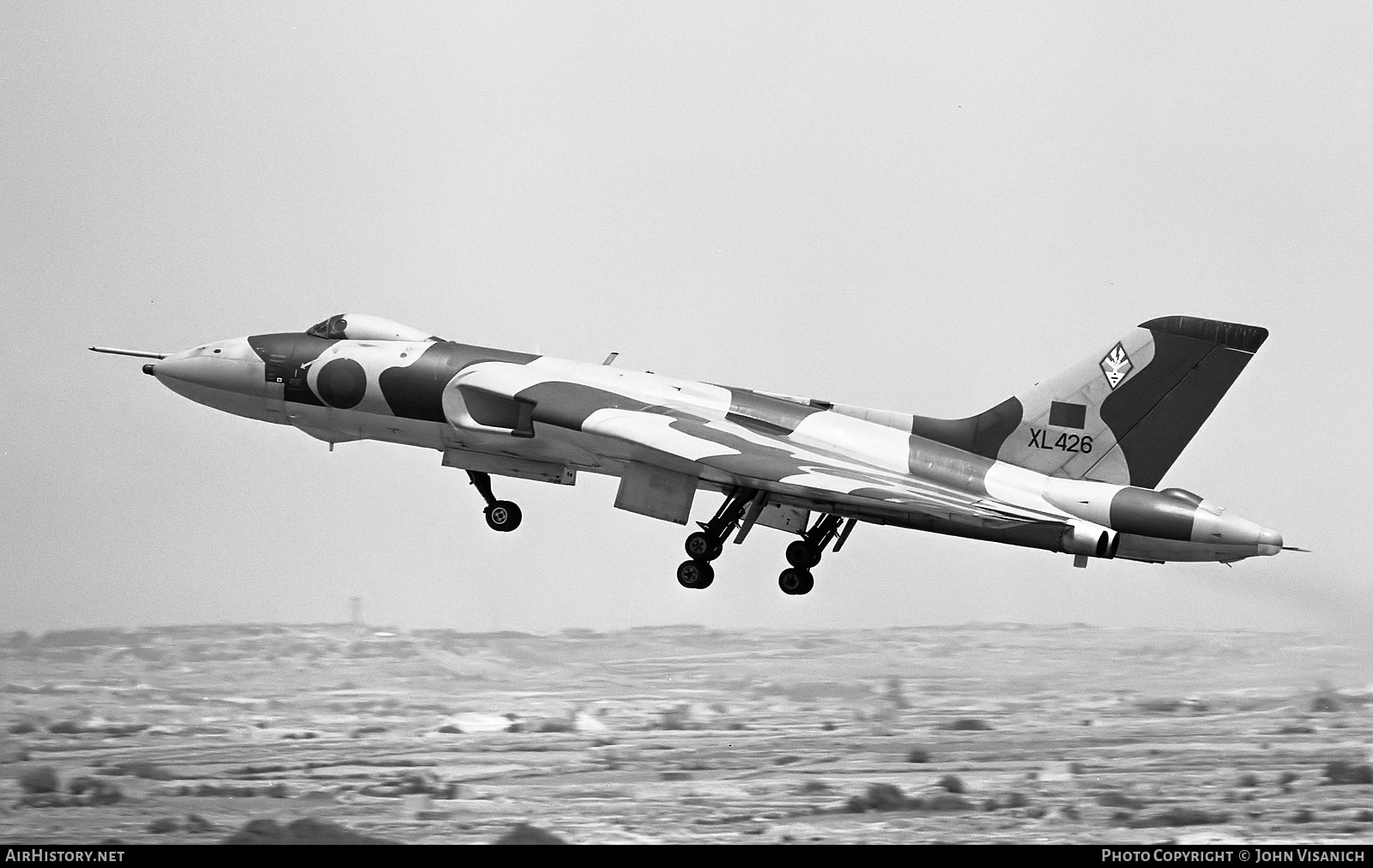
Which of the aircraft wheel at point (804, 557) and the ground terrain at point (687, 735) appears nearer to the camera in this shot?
the aircraft wheel at point (804, 557)

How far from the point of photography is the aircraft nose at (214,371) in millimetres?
32406

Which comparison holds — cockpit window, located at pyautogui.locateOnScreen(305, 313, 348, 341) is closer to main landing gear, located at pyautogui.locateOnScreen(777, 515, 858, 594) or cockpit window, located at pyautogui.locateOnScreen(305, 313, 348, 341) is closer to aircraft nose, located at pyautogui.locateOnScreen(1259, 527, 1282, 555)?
main landing gear, located at pyautogui.locateOnScreen(777, 515, 858, 594)

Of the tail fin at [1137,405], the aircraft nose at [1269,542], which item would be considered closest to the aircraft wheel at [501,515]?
the tail fin at [1137,405]

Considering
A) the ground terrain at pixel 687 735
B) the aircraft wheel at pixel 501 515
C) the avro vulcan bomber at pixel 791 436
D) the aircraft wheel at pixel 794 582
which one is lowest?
the ground terrain at pixel 687 735

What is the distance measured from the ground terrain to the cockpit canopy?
15.3 m

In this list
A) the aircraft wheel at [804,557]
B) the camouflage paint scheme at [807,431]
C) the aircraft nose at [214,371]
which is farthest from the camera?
the aircraft nose at [214,371]

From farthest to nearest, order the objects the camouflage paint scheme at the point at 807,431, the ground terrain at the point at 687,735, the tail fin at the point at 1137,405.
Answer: the ground terrain at the point at 687,735 < the tail fin at the point at 1137,405 < the camouflage paint scheme at the point at 807,431

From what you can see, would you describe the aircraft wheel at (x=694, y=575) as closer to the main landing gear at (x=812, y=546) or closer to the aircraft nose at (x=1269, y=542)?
the main landing gear at (x=812, y=546)

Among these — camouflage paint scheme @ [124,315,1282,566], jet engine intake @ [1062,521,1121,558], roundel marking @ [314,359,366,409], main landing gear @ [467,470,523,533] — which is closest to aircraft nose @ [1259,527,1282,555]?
camouflage paint scheme @ [124,315,1282,566]

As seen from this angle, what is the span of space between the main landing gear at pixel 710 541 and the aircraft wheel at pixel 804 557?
1583 millimetres

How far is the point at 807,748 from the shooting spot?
148 ft

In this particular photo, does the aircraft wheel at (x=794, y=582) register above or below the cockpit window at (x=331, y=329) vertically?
below

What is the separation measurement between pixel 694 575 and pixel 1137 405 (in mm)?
7897
